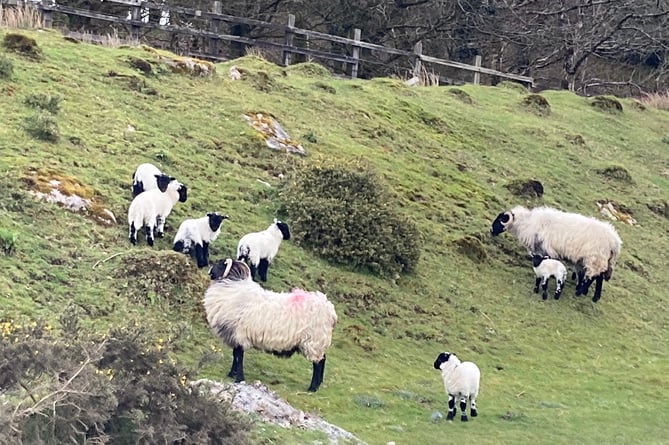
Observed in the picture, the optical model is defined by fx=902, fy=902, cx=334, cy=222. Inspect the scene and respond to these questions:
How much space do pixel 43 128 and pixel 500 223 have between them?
856cm

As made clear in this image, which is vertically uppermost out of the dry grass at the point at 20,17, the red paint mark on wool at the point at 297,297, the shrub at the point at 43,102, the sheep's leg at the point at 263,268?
the dry grass at the point at 20,17

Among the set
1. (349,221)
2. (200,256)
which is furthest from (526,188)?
(200,256)

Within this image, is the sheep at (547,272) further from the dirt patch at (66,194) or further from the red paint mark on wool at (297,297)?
the dirt patch at (66,194)

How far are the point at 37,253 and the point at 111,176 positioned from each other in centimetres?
303

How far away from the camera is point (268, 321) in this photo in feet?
31.6

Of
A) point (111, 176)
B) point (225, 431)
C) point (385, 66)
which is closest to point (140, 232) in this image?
point (111, 176)

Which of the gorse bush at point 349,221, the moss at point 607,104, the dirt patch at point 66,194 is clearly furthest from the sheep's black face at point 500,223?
the moss at point 607,104

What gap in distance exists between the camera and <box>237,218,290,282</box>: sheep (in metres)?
12.1

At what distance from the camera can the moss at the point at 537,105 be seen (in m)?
28.5

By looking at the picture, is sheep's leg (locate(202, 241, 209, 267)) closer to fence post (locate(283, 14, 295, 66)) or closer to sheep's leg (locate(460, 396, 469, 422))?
sheep's leg (locate(460, 396, 469, 422))

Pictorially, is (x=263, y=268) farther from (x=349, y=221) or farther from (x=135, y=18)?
(x=135, y=18)

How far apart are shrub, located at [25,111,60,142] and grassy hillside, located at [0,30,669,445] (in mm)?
86

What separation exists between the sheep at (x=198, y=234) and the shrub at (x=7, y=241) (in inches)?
90.1

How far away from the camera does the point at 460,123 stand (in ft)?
79.3
